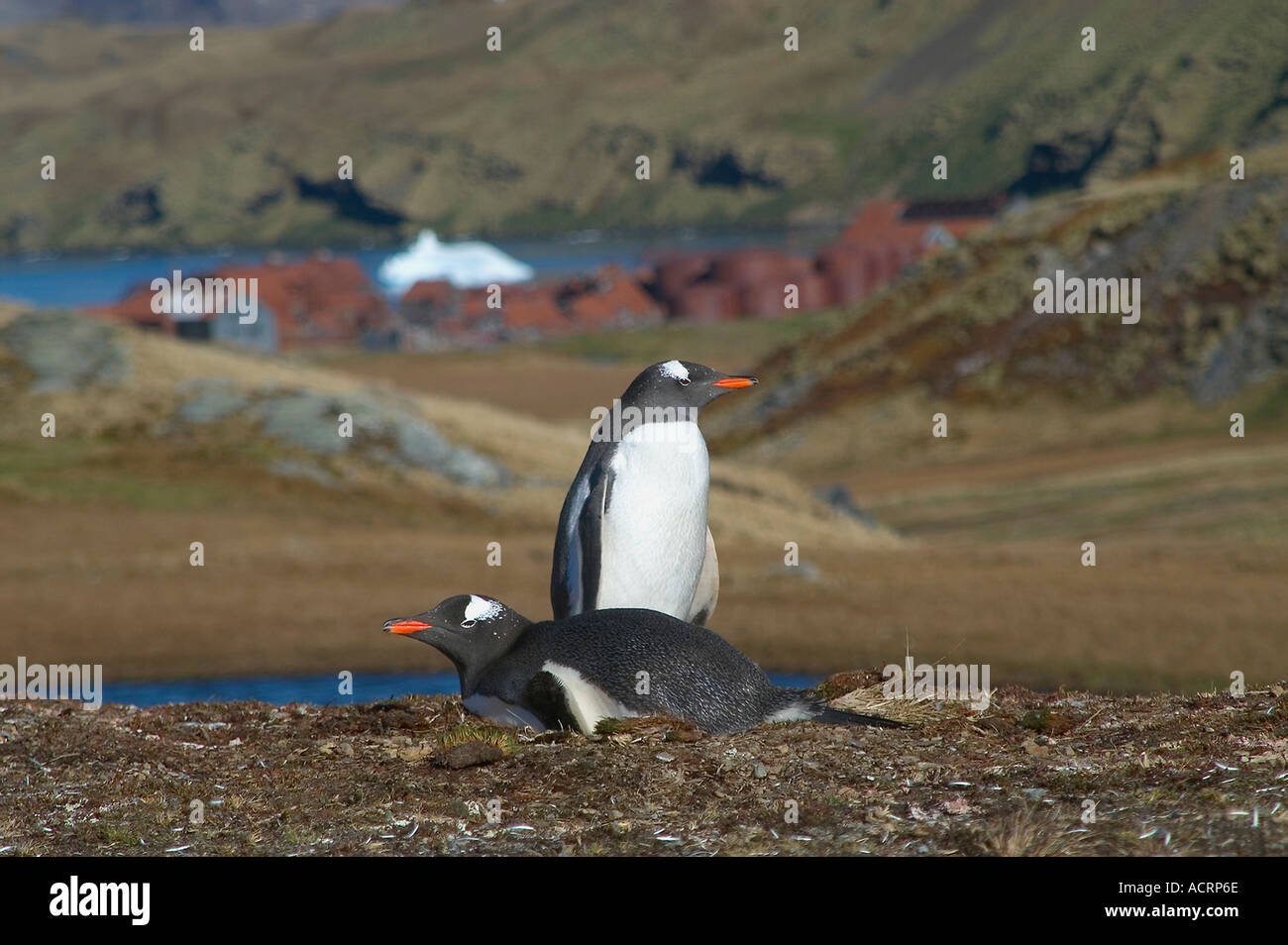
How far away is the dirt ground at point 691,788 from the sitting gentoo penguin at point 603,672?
224 millimetres

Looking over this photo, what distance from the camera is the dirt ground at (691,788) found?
8.96m

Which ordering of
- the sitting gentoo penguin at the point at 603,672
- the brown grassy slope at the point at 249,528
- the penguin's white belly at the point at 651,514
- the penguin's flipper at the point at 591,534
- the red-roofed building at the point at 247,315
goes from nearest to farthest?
the sitting gentoo penguin at the point at 603,672 → the penguin's white belly at the point at 651,514 → the penguin's flipper at the point at 591,534 → the brown grassy slope at the point at 249,528 → the red-roofed building at the point at 247,315

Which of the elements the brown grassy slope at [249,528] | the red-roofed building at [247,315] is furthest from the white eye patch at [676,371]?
the red-roofed building at [247,315]

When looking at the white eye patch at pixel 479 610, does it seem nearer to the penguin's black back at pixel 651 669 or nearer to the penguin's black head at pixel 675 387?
the penguin's black back at pixel 651 669

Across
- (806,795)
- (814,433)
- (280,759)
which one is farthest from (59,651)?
(814,433)

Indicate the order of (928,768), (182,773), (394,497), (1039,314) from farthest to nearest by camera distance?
(1039,314), (394,497), (182,773), (928,768)

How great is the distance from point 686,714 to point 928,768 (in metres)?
1.87

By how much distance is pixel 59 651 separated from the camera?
2975 cm

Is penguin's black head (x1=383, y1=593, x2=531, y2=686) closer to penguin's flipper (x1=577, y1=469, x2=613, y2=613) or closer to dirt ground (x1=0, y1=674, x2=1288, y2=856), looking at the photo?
dirt ground (x1=0, y1=674, x2=1288, y2=856)

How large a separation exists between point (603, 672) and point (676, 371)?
2682 mm

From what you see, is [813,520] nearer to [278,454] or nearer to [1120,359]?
[278,454]

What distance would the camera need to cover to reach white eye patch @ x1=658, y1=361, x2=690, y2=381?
12.7 meters

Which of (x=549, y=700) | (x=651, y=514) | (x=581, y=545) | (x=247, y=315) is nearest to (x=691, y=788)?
(x=549, y=700)

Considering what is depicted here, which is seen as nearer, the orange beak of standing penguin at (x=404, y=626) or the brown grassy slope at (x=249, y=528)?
the orange beak of standing penguin at (x=404, y=626)
